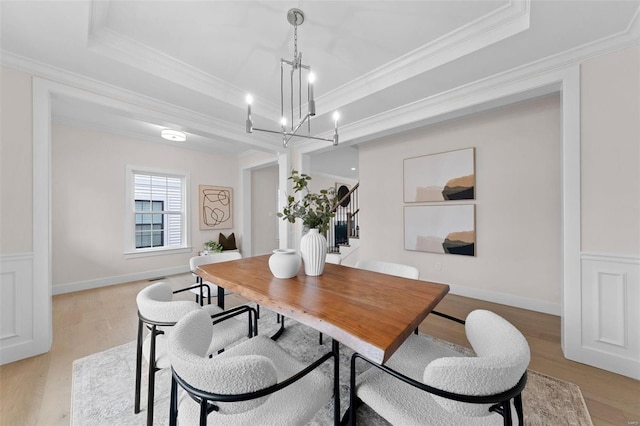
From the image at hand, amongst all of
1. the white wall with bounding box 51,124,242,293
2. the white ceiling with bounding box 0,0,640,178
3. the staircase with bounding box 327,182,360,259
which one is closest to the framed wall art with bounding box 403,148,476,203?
the staircase with bounding box 327,182,360,259

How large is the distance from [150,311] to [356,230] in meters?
4.46

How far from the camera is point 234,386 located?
709 mm

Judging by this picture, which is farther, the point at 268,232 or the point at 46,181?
the point at 268,232

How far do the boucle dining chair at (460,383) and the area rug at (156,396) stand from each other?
59 centimetres

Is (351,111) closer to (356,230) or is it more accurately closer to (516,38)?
(516,38)

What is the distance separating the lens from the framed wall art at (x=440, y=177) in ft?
11.0

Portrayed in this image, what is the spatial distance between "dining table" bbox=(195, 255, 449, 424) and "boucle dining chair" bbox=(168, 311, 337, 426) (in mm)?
185

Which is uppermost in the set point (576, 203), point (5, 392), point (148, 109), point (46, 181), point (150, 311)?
point (148, 109)

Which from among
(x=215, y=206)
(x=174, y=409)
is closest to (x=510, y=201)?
(x=174, y=409)

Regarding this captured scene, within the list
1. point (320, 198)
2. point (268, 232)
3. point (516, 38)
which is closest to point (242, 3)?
point (320, 198)

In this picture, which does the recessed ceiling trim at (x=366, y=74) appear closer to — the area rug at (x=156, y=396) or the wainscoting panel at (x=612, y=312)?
the wainscoting panel at (x=612, y=312)

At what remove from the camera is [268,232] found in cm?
637

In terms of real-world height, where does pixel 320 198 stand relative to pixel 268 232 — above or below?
above

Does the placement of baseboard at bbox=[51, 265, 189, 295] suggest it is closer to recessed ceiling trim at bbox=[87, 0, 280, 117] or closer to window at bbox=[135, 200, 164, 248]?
window at bbox=[135, 200, 164, 248]
